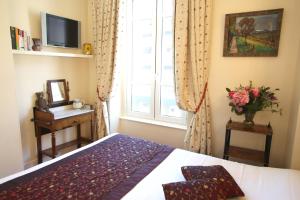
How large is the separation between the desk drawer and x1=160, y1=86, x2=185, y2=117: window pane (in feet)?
3.59

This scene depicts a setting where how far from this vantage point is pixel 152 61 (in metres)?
2.96

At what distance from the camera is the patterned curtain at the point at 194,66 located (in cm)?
233

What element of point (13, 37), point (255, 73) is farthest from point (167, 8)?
point (13, 37)

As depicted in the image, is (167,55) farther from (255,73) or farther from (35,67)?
(35,67)

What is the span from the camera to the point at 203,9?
229 centimetres

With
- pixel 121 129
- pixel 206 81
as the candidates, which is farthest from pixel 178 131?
pixel 121 129

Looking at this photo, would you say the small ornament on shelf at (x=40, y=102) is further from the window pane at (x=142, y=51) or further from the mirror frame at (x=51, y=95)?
the window pane at (x=142, y=51)

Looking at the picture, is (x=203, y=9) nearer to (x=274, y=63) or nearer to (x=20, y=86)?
(x=274, y=63)

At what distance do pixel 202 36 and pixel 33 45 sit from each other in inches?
82.0

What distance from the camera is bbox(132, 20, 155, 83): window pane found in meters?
2.96

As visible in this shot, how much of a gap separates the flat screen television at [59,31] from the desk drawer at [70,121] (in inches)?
40.5

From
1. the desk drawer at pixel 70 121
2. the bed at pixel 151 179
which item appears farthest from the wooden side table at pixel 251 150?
the desk drawer at pixel 70 121

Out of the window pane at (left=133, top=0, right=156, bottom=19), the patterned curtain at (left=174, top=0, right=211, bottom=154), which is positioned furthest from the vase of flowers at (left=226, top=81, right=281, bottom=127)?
the window pane at (left=133, top=0, right=156, bottom=19)

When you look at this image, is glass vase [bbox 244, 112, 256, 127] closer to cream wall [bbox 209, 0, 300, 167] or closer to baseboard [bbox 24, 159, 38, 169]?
cream wall [bbox 209, 0, 300, 167]
